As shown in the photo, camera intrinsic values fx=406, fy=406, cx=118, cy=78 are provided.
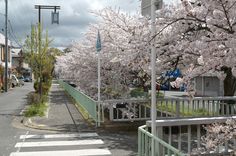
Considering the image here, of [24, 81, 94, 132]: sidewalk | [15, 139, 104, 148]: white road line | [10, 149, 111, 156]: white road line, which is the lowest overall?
[10, 149, 111, 156]: white road line

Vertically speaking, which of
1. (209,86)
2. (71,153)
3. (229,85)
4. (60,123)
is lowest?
(71,153)

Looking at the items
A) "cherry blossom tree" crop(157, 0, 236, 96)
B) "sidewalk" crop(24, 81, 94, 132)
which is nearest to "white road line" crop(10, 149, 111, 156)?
"sidewalk" crop(24, 81, 94, 132)

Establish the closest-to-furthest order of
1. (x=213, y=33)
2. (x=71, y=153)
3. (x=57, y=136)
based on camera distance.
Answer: (x=213, y=33) < (x=71, y=153) < (x=57, y=136)

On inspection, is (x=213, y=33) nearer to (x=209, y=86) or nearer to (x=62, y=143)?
(x=62, y=143)

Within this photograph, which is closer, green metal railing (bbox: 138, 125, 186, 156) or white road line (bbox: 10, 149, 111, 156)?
green metal railing (bbox: 138, 125, 186, 156)

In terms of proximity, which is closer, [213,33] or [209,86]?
[213,33]

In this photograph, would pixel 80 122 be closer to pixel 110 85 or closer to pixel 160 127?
pixel 110 85

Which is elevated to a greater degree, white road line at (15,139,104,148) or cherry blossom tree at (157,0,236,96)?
cherry blossom tree at (157,0,236,96)

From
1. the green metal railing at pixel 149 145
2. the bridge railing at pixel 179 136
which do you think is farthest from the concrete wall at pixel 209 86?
the green metal railing at pixel 149 145

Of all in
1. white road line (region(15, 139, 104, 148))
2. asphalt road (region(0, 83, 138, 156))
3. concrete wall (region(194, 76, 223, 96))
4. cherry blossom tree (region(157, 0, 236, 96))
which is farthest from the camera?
concrete wall (region(194, 76, 223, 96))

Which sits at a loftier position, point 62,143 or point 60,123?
point 60,123

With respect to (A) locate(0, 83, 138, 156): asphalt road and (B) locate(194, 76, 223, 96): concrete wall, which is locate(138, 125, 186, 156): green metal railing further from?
(B) locate(194, 76, 223, 96): concrete wall

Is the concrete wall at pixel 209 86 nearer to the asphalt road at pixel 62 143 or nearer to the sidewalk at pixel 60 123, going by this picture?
the sidewalk at pixel 60 123

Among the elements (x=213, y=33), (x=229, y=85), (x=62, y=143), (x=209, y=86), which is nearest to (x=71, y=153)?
(x=62, y=143)
